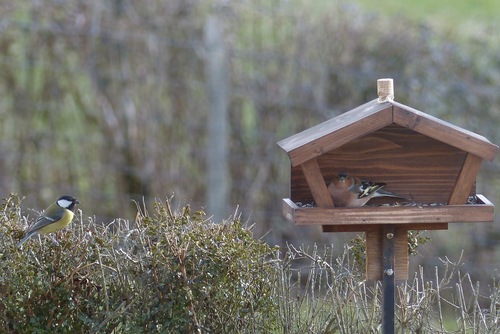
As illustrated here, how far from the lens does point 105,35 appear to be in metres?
7.17

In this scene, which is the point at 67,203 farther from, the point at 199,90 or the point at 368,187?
the point at 199,90

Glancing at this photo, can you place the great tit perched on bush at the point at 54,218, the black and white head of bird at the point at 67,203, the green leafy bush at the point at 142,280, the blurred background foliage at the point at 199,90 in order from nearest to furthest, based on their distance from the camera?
the green leafy bush at the point at 142,280, the great tit perched on bush at the point at 54,218, the black and white head of bird at the point at 67,203, the blurred background foliage at the point at 199,90

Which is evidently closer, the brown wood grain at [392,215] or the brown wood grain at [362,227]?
the brown wood grain at [392,215]

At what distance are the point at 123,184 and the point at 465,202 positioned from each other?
3870 mm

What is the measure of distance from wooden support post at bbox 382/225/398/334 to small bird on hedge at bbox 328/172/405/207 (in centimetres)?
15

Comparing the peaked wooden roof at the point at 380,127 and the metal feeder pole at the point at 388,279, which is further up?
the peaked wooden roof at the point at 380,127

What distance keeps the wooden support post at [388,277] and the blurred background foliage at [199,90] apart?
317 cm

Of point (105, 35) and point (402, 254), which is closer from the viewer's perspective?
point (402, 254)

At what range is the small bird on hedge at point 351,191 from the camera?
12.6 feet

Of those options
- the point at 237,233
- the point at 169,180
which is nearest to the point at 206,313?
the point at 237,233

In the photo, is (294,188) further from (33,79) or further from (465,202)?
(33,79)

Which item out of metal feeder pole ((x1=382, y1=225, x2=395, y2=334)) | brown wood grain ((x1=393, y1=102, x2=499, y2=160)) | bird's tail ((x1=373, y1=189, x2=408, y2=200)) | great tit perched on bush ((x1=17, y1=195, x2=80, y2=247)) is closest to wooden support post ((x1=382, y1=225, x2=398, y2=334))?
metal feeder pole ((x1=382, y1=225, x2=395, y2=334))

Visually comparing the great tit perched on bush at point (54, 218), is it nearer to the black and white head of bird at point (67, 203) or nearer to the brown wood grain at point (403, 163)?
the black and white head of bird at point (67, 203)

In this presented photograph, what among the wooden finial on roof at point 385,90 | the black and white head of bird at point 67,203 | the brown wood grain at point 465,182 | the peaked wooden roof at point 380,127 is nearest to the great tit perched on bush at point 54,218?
the black and white head of bird at point 67,203
